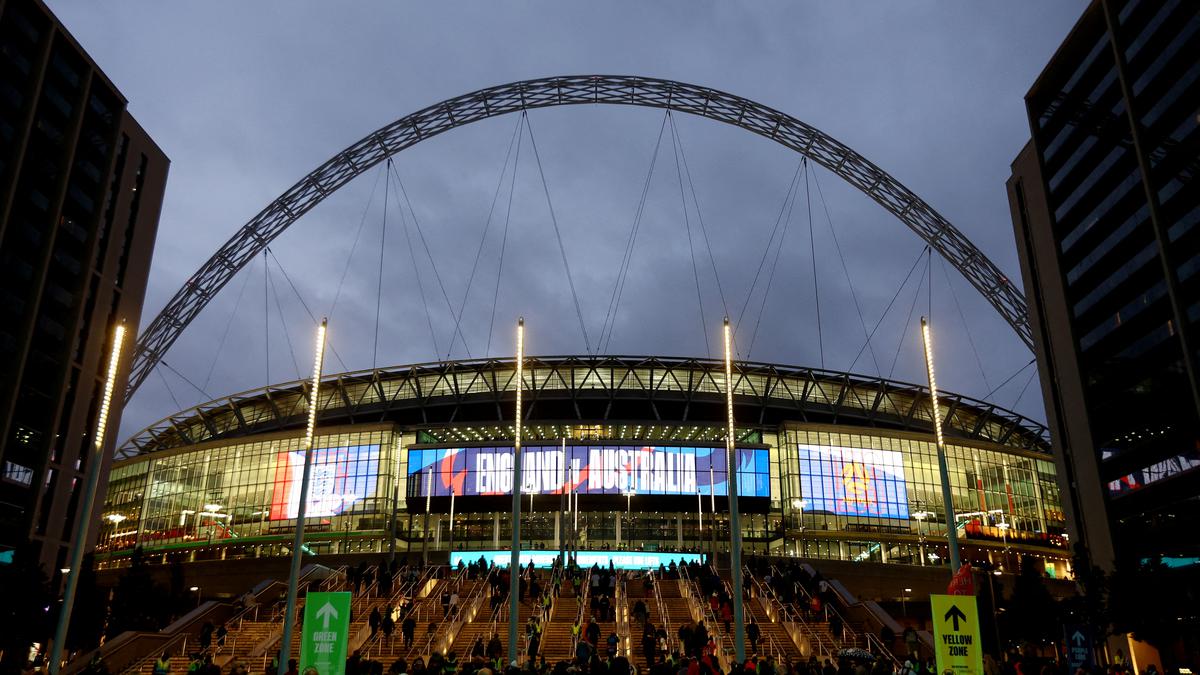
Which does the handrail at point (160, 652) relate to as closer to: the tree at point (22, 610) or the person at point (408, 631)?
the person at point (408, 631)

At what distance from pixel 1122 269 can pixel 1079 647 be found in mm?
55291

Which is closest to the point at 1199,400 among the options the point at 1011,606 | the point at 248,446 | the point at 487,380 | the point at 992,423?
the point at 1011,606

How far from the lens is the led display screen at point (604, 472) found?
83000 mm

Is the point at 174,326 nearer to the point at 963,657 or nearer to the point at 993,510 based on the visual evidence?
the point at 963,657

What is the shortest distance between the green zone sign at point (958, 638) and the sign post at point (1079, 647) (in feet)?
30.4

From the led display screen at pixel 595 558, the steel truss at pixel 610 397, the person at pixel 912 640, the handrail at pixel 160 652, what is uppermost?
the steel truss at pixel 610 397

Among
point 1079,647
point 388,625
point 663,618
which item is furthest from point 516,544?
point 1079,647

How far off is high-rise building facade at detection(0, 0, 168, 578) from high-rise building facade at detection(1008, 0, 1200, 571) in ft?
260

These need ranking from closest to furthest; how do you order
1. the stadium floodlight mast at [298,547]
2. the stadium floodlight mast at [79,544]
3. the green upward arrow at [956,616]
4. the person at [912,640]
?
the green upward arrow at [956,616] < the stadium floodlight mast at [298,547] < the stadium floodlight mast at [79,544] < the person at [912,640]

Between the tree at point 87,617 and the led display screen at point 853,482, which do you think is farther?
the led display screen at point 853,482

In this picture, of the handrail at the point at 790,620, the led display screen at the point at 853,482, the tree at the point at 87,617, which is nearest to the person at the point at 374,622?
the handrail at the point at 790,620

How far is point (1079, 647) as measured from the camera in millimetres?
27094

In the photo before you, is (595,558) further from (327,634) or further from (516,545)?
(327,634)

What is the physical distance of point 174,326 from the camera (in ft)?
242
